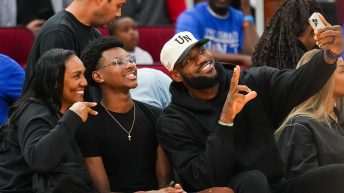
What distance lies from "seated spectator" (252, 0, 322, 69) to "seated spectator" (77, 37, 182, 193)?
1.06m

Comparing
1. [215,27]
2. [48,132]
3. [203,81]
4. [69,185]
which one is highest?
[203,81]

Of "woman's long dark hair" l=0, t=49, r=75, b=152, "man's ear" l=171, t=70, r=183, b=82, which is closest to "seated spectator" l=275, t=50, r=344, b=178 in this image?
"man's ear" l=171, t=70, r=183, b=82

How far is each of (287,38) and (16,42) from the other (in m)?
2.42

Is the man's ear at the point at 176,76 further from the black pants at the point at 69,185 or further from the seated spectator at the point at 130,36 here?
the seated spectator at the point at 130,36

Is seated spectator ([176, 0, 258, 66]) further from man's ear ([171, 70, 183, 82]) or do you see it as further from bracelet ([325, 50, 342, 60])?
bracelet ([325, 50, 342, 60])

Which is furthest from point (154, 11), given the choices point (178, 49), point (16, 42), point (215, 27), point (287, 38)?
point (178, 49)

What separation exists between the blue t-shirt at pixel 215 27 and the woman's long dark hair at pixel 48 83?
2.86 meters

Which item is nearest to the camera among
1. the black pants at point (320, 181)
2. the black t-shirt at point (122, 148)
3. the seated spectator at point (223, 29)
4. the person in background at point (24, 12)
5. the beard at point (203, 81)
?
the black pants at point (320, 181)

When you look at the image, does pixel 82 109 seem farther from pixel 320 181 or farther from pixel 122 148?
pixel 320 181

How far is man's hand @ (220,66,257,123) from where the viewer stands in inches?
204

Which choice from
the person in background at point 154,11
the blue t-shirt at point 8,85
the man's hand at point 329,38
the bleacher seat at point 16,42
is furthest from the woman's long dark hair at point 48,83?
the person in background at point 154,11

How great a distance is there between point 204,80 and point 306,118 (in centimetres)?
67

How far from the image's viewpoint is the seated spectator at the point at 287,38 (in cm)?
647

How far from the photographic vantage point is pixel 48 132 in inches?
210
